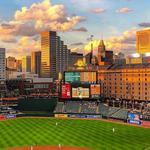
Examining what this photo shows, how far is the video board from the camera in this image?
109 m

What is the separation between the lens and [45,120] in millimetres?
95688

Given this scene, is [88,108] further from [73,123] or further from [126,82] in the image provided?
[126,82]

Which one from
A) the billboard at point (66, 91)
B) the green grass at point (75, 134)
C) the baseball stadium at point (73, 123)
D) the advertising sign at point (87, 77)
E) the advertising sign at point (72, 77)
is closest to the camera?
the green grass at point (75, 134)

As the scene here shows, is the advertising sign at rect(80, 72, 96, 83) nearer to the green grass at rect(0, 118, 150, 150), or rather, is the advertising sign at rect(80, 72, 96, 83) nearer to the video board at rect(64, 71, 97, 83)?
the video board at rect(64, 71, 97, 83)

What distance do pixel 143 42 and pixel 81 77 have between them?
3875 centimetres

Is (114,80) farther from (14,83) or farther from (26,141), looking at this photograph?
(26,141)

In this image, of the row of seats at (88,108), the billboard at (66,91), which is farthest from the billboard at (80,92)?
the row of seats at (88,108)

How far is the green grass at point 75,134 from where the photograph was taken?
62312 mm

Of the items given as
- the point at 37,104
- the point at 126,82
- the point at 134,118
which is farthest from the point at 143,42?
the point at 134,118

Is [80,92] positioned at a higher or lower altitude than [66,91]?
lower

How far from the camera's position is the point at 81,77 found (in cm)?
10975

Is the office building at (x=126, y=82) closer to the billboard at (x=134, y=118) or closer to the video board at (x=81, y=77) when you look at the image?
the video board at (x=81, y=77)

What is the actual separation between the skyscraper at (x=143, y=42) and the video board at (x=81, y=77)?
34249mm

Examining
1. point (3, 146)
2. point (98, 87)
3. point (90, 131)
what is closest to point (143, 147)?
point (90, 131)
